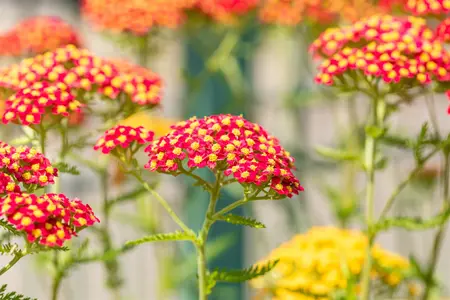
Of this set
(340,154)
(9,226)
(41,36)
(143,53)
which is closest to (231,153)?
(9,226)

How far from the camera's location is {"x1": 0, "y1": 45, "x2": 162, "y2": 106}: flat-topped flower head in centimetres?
182

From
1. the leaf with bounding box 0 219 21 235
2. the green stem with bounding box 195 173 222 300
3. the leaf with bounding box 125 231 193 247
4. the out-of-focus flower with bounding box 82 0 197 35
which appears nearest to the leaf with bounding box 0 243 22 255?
the leaf with bounding box 0 219 21 235

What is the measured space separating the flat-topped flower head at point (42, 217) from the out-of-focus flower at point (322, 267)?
0.93 m

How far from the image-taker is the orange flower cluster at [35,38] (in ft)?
7.91

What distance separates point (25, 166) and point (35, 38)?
3.40 feet

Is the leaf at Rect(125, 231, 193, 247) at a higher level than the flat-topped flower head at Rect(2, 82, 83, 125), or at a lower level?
lower

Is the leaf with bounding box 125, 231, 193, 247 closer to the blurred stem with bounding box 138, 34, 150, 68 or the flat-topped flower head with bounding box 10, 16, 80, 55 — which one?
the flat-topped flower head with bounding box 10, 16, 80, 55

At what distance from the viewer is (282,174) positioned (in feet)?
4.62

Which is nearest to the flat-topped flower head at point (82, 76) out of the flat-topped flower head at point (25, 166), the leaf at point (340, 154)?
the flat-topped flower head at point (25, 166)

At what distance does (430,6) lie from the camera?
196cm

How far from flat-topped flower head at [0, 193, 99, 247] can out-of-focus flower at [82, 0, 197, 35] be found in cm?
126

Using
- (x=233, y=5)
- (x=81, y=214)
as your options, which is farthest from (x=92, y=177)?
(x=81, y=214)

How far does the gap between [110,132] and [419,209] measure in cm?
268

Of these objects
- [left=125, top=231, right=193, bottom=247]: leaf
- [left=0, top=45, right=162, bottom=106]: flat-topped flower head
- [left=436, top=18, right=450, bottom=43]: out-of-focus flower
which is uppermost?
[left=436, top=18, right=450, bottom=43]: out-of-focus flower
